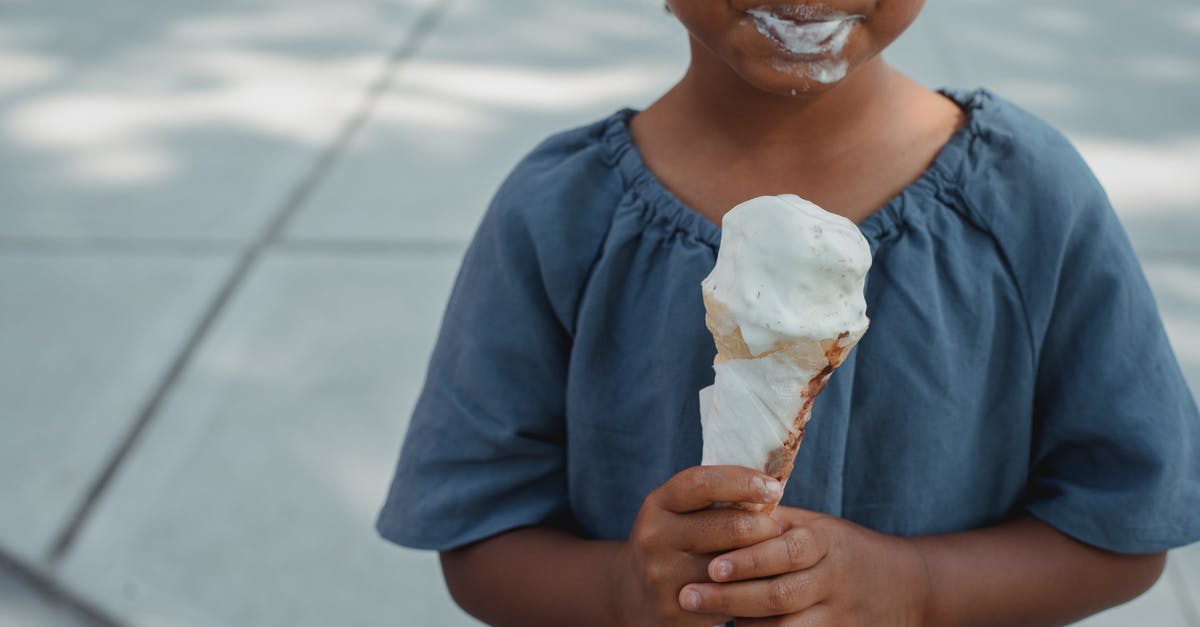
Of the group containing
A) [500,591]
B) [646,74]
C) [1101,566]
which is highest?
[1101,566]

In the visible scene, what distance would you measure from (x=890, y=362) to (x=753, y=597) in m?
0.24

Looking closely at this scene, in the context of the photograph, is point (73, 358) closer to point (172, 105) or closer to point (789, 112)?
point (172, 105)

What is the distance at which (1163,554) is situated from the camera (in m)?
1.15

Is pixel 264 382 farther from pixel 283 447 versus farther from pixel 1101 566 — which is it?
pixel 1101 566

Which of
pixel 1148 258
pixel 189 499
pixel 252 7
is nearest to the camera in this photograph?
pixel 189 499

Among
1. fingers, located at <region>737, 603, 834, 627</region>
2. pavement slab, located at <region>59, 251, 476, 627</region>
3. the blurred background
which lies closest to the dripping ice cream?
fingers, located at <region>737, 603, 834, 627</region>

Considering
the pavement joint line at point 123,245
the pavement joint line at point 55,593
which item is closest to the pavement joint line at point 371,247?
the pavement joint line at point 123,245

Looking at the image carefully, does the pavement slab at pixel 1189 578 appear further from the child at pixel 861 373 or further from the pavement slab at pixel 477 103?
the pavement slab at pixel 477 103

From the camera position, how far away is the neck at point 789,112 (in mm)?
1045

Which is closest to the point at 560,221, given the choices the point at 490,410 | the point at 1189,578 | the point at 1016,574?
the point at 490,410

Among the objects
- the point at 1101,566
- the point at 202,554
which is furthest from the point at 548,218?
the point at 202,554

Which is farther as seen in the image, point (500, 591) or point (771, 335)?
point (500, 591)

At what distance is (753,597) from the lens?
0.92m

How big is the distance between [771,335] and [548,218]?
1.02ft
